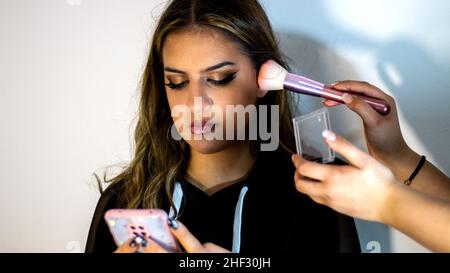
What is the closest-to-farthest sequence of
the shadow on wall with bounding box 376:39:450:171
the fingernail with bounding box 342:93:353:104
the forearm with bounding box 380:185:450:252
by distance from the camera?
the forearm with bounding box 380:185:450:252
the fingernail with bounding box 342:93:353:104
the shadow on wall with bounding box 376:39:450:171

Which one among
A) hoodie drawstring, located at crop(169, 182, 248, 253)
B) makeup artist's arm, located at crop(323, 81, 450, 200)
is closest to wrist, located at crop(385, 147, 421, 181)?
makeup artist's arm, located at crop(323, 81, 450, 200)

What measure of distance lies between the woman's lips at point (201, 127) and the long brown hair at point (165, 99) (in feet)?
0.35

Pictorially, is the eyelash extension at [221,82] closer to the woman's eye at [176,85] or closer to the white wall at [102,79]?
the woman's eye at [176,85]

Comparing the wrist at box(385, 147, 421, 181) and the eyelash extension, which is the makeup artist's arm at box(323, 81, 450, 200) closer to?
the wrist at box(385, 147, 421, 181)

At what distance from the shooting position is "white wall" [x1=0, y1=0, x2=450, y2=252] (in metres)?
0.79

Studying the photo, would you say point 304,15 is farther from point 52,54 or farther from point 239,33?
point 52,54

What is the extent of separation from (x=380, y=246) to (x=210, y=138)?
361 millimetres

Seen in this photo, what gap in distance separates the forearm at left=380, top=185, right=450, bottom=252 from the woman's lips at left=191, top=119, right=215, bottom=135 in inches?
10.5

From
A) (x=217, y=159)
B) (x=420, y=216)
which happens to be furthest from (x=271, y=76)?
(x=420, y=216)

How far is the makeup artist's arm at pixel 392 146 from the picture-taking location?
0.68m

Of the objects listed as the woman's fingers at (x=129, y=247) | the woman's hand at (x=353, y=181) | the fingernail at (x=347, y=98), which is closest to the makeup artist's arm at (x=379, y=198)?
the woman's hand at (x=353, y=181)

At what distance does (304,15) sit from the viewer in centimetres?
81

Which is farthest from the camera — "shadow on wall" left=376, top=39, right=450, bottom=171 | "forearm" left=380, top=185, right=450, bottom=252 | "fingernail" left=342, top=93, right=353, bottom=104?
"shadow on wall" left=376, top=39, right=450, bottom=171

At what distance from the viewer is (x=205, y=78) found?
0.67m
